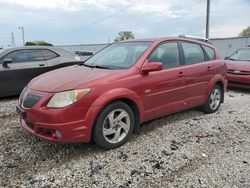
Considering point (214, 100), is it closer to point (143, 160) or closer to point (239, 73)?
point (143, 160)

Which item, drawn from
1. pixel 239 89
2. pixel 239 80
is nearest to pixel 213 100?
pixel 239 80

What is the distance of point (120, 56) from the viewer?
182 inches

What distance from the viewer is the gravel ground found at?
3.12 m

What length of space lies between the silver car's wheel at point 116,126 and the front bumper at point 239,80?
19.5ft

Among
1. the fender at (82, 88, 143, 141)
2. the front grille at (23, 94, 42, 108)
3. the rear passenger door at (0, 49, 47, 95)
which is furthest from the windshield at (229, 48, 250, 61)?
the front grille at (23, 94, 42, 108)

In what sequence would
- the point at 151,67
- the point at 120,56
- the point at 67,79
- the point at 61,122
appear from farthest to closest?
the point at 120,56 < the point at 151,67 < the point at 67,79 < the point at 61,122

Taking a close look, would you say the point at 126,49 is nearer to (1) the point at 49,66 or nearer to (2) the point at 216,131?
(2) the point at 216,131

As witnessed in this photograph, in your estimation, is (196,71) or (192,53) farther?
(192,53)

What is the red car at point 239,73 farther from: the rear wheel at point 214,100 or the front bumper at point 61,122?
the front bumper at point 61,122

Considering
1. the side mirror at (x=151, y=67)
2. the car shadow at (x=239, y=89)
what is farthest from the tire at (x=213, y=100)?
the car shadow at (x=239, y=89)

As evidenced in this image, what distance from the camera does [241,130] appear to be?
191 inches

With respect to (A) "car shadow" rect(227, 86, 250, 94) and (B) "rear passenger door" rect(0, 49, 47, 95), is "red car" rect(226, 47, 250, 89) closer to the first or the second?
(A) "car shadow" rect(227, 86, 250, 94)

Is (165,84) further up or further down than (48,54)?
further down

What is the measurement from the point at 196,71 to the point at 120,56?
158cm
